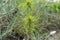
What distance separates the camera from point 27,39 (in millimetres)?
2057

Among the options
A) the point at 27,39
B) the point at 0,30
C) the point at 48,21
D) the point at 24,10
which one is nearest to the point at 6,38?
the point at 0,30

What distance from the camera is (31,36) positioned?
6.55ft

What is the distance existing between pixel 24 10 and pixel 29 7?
0.08 meters

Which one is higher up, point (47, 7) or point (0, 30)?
point (47, 7)

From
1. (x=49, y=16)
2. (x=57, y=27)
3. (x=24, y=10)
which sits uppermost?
(x=24, y=10)

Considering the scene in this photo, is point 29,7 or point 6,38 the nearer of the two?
point 29,7

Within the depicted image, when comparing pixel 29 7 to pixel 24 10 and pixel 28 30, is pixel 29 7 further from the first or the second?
pixel 28 30

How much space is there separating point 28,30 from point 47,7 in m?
0.49

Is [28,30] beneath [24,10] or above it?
beneath

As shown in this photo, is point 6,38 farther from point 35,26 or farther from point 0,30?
point 35,26

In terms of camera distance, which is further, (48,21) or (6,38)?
(48,21)

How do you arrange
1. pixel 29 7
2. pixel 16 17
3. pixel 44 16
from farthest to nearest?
pixel 44 16 < pixel 16 17 < pixel 29 7

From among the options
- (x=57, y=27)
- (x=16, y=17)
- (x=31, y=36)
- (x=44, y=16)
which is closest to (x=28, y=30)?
(x=31, y=36)

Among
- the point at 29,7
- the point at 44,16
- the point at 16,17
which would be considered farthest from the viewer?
the point at 44,16
